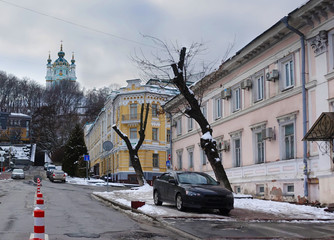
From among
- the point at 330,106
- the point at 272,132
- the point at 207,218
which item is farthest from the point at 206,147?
the point at 207,218

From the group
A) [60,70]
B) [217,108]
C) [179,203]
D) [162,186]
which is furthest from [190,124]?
[60,70]

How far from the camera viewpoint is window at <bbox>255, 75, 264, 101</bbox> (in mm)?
23734

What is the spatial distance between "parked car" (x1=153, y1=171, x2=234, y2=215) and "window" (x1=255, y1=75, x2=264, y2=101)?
8457 mm

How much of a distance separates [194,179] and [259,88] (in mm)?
9385

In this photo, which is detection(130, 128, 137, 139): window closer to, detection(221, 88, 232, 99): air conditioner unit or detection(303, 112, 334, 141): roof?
detection(221, 88, 232, 99): air conditioner unit

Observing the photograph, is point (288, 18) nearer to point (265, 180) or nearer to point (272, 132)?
point (272, 132)

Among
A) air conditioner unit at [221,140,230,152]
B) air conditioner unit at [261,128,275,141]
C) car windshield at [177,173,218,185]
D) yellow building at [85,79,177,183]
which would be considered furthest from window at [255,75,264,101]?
yellow building at [85,79,177,183]

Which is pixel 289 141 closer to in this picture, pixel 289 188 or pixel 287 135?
pixel 287 135

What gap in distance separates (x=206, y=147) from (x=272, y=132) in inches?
144

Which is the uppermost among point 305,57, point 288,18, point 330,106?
point 288,18

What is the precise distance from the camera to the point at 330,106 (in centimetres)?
1783

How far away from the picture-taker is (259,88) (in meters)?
24.1

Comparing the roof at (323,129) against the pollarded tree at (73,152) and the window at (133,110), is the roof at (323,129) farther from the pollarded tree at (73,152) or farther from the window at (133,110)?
the pollarded tree at (73,152)

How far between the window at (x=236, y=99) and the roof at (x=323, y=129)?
30.7 ft
